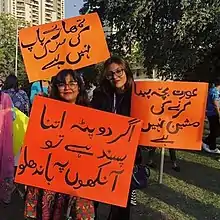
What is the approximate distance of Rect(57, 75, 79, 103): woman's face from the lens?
3.03 meters

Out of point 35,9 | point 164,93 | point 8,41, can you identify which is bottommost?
point 164,93

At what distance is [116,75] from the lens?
3.46 meters

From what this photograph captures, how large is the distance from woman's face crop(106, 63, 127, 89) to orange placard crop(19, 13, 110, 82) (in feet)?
3.71

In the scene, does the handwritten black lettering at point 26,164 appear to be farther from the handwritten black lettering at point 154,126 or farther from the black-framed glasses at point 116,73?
the handwritten black lettering at point 154,126

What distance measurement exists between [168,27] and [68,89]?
9947 mm

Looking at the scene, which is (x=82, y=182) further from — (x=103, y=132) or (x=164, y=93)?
(x=164, y=93)

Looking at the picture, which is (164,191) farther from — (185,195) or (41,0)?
(41,0)

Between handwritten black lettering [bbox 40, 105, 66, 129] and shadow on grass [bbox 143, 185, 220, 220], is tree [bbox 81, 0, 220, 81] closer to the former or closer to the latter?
shadow on grass [bbox 143, 185, 220, 220]

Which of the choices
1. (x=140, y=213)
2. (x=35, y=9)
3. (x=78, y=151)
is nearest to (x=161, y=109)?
(x=140, y=213)

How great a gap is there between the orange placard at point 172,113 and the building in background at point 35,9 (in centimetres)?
7455

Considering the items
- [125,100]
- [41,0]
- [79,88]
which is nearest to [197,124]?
[125,100]

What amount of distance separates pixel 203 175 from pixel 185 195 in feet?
3.67

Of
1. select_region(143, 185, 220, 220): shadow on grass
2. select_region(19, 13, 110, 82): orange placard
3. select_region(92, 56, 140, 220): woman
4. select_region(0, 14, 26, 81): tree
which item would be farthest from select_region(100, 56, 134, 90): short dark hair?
select_region(0, 14, 26, 81): tree

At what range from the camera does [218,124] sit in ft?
26.4
